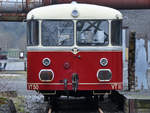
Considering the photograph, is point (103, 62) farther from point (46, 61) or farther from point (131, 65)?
point (131, 65)

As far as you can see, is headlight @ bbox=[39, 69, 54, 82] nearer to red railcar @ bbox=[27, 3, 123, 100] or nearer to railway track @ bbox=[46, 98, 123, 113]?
red railcar @ bbox=[27, 3, 123, 100]

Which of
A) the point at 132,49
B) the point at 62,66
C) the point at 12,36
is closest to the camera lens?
the point at 62,66

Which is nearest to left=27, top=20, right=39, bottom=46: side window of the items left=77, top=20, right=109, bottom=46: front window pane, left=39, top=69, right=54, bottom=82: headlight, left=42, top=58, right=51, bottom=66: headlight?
left=42, top=58, right=51, bottom=66: headlight

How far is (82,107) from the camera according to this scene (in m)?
12.1

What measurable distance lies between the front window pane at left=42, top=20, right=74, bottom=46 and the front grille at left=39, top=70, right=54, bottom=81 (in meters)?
0.71

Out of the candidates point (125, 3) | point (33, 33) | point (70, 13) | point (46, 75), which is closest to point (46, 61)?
point (46, 75)

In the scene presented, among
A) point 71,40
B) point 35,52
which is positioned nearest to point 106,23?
point 71,40

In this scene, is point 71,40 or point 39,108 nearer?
point 71,40

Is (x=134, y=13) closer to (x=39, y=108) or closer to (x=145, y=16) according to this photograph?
(x=145, y=16)

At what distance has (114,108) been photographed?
1229cm

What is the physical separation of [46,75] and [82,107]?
194cm

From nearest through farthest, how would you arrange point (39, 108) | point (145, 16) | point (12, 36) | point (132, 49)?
1. point (39, 108)
2. point (132, 49)
3. point (145, 16)
4. point (12, 36)

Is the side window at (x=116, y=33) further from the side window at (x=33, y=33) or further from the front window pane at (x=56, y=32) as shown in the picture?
the side window at (x=33, y=33)

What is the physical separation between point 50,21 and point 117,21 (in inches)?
66.7
